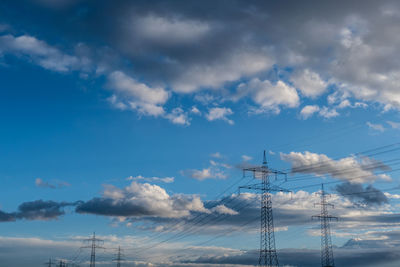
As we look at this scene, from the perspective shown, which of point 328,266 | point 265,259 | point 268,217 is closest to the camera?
point 265,259

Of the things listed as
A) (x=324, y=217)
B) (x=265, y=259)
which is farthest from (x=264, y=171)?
(x=324, y=217)

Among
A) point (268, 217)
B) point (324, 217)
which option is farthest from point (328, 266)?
point (268, 217)

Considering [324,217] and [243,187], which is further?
[324,217]

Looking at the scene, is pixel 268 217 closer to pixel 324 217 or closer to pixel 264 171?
pixel 264 171

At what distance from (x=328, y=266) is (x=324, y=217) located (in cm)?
1339

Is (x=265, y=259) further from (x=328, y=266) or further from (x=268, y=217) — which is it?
(x=328, y=266)

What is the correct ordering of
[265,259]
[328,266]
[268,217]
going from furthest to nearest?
[328,266]
[268,217]
[265,259]

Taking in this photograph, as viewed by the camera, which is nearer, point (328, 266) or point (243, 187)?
point (243, 187)

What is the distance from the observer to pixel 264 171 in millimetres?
105500

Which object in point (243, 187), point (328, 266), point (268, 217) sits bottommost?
point (328, 266)

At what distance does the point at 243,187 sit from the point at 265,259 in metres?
15.5

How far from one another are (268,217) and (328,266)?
40580mm

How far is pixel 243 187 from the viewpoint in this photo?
326 feet

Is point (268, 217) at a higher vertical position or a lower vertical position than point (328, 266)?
higher
